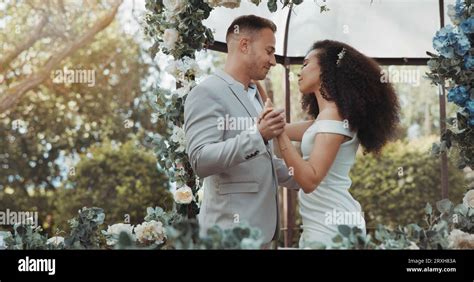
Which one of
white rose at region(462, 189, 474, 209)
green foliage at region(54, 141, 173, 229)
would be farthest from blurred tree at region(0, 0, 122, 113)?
white rose at region(462, 189, 474, 209)

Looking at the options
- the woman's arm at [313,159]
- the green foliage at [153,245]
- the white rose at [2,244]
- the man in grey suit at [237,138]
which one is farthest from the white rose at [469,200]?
the white rose at [2,244]

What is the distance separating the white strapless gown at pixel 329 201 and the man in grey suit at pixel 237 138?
0.17 meters

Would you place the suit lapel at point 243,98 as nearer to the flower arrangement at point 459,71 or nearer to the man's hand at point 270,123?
the man's hand at point 270,123

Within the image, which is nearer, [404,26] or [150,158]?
[404,26]

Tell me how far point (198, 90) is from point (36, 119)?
993 cm

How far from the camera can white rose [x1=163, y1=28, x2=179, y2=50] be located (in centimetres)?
448

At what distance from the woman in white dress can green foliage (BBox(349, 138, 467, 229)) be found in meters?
8.10

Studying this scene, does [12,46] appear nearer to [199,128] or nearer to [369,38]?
[369,38]

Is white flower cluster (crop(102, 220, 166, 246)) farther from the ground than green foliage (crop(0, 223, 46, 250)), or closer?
farther from the ground

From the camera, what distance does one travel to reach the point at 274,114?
3459 millimetres

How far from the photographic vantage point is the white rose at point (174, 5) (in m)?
4.45

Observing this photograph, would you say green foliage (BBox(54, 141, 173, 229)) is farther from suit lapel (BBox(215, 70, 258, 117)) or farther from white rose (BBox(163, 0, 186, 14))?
suit lapel (BBox(215, 70, 258, 117))

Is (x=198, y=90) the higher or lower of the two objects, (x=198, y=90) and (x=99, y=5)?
the lower
